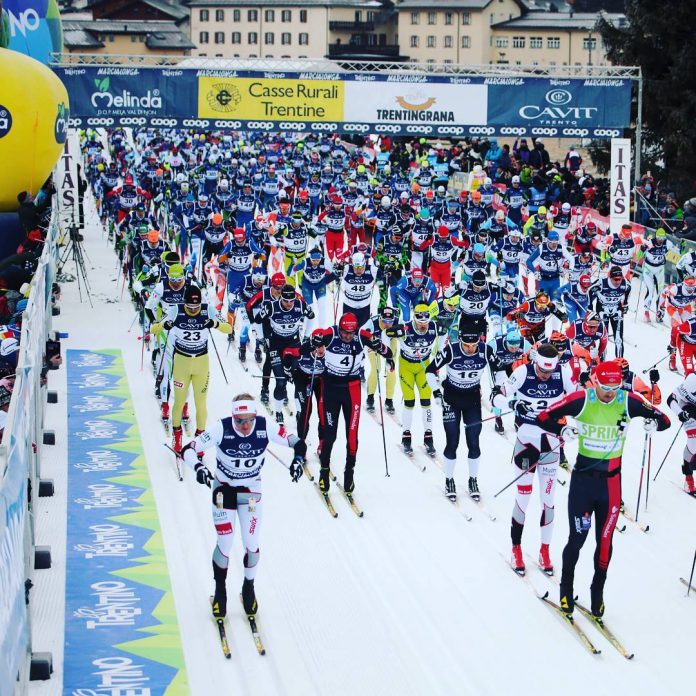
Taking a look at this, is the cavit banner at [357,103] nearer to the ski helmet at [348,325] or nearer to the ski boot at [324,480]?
the ski helmet at [348,325]

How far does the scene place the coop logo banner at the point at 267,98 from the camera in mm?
29578

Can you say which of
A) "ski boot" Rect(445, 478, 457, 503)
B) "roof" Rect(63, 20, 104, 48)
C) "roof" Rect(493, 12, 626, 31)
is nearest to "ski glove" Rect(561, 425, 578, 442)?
"ski boot" Rect(445, 478, 457, 503)

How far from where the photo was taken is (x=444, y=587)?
10.9 meters

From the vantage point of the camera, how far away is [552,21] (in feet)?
323

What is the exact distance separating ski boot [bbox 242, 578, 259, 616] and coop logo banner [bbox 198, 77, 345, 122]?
21.0 metres

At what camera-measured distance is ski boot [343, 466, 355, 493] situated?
1309cm

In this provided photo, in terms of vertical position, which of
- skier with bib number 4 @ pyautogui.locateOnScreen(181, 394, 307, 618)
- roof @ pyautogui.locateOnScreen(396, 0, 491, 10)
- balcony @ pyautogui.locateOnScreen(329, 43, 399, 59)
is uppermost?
roof @ pyautogui.locateOnScreen(396, 0, 491, 10)

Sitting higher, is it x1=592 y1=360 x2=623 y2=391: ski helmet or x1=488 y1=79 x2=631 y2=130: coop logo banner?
x1=488 y1=79 x2=631 y2=130: coop logo banner

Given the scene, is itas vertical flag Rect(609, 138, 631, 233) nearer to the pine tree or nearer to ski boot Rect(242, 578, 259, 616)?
the pine tree

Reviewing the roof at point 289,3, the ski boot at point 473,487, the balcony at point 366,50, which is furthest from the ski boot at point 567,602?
the roof at point 289,3

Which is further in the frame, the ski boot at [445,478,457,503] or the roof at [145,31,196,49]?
the roof at [145,31,196,49]

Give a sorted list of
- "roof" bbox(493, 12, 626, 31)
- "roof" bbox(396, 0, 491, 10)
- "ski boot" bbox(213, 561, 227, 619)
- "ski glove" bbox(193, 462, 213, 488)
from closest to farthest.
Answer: "ski glove" bbox(193, 462, 213, 488) < "ski boot" bbox(213, 561, 227, 619) < "roof" bbox(493, 12, 626, 31) < "roof" bbox(396, 0, 491, 10)

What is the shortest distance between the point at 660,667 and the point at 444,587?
6.81 feet

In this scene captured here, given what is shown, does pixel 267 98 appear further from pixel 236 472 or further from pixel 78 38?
pixel 78 38
